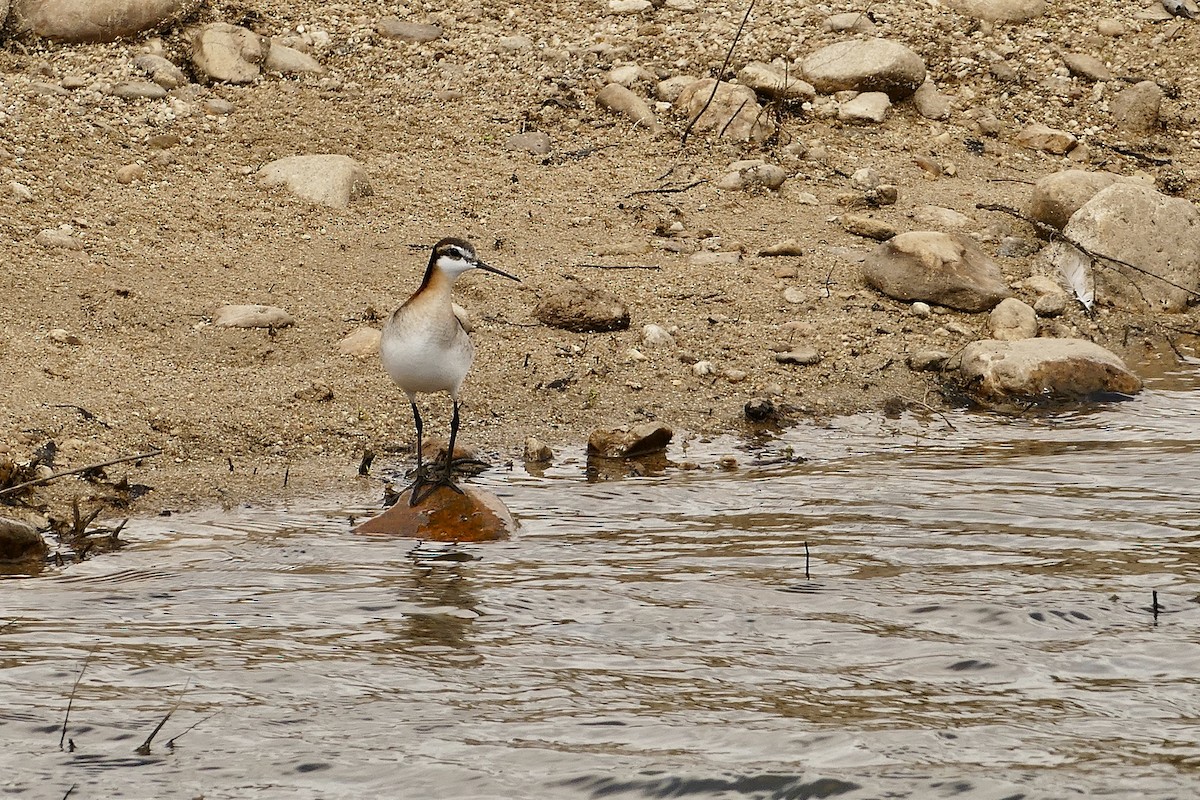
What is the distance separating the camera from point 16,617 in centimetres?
622

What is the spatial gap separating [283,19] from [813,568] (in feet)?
28.1

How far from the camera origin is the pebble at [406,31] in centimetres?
1373

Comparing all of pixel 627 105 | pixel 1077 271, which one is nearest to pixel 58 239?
pixel 627 105

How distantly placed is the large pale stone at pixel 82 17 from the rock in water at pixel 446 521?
22.2 ft

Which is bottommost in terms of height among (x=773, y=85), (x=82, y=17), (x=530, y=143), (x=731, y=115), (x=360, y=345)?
(x=360, y=345)

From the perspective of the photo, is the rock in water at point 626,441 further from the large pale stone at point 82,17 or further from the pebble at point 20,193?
the large pale stone at point 82,17

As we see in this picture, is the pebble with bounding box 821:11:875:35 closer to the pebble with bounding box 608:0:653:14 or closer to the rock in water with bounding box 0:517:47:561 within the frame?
the pebble with bounding box 608:0:653:14

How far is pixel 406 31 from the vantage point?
1377 cm

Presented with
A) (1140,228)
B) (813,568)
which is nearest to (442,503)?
(813,568)

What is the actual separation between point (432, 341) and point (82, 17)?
21.3 feet

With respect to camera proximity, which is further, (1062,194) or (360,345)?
(1062,194)

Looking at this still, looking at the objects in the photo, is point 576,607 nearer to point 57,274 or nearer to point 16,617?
point 16,617

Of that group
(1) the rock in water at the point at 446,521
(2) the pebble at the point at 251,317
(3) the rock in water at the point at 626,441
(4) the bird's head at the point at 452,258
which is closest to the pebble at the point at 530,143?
(2) the pebble at the point at 251,317

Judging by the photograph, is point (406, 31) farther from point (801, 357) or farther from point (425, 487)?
point (425, 487)
